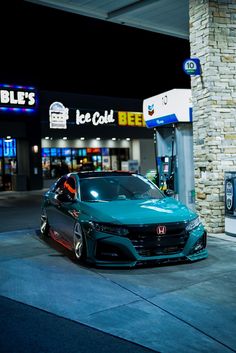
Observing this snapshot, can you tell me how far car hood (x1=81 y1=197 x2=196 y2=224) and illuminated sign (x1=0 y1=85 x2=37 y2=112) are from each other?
20.9 m

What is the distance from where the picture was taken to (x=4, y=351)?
3.93 m

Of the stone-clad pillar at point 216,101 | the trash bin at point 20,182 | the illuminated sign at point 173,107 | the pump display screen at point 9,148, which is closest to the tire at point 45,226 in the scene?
the stone-clad pillar at point 216,101

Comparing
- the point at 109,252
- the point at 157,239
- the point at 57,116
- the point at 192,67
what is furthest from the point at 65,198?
the point at 57,116

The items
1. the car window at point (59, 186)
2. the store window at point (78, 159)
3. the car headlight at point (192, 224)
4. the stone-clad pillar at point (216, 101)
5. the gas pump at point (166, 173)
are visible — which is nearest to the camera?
the car headlight at point (192, 224)

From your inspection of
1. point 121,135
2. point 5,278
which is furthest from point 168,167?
point 121,135

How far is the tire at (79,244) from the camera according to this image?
23.4 ft

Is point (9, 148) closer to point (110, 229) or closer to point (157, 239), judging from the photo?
→ point (110, 229)

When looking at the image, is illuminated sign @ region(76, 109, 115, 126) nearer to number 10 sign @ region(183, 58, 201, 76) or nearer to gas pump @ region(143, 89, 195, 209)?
gas pump @ region(143, 89, 195, 209)

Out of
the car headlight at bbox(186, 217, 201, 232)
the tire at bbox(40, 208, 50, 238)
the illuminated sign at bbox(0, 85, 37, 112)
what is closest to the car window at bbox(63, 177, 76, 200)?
the tire at bbox(40, 208, 50, 238)

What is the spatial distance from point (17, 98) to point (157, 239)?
22.5m

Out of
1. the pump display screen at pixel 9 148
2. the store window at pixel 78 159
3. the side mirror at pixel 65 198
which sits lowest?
the side mirror at pixel 65 198

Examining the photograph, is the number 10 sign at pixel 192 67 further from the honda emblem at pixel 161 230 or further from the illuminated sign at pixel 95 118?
the illuminated sign at pixel 95 118

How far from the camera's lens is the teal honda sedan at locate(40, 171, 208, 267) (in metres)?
6.71

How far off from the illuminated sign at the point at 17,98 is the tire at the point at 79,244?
20.9m
